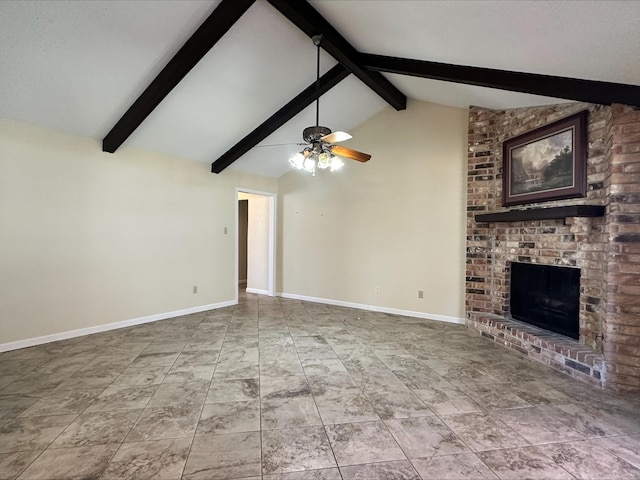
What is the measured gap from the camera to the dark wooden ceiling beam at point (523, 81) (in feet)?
8.45

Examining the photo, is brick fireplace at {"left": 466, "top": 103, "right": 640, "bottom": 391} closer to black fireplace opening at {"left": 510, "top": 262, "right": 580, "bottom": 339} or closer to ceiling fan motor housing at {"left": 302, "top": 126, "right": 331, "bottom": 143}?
black fireplace opening at {"left": 510, "top": 262, "right": 580, "bottom": 339}

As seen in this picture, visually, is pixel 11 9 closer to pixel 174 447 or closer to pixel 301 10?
pixel 301 10

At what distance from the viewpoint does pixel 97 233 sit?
4.03 metres

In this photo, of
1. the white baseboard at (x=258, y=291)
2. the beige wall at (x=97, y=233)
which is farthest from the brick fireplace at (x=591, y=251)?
the beige wall at (x=97, y=233)

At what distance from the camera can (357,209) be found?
18.2ft

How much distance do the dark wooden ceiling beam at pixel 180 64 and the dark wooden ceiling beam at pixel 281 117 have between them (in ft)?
4.75

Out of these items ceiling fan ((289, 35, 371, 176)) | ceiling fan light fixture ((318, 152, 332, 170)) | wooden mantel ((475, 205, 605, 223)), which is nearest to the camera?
wooden mantel ((475, 205, 605, 223))

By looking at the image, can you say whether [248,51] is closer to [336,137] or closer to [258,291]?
[336,137]

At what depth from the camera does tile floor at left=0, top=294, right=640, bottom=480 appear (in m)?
1.72

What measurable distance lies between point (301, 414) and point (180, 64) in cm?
333

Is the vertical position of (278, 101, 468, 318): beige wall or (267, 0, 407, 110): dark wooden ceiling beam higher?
(267, 0, 407, 110): dark wooden ceiling beam

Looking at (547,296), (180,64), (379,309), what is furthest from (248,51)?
(547,296)

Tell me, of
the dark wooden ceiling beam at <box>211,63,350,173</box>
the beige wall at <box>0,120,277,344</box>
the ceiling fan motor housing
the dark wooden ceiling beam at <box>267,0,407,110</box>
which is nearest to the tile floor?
the beige wall at <box>0,120,277,344</box>

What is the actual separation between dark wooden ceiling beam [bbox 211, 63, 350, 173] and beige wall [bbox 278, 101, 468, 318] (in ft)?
4.86
